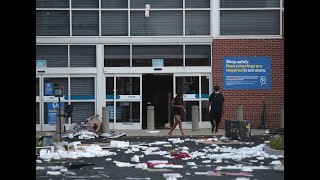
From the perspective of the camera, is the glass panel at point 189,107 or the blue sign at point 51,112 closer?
the blue sign at point 51,112

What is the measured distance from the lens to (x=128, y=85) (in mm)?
25047

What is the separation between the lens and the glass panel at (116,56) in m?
25.1

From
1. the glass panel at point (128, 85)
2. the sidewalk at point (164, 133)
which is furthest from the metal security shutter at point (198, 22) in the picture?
the sidewalk at point (164, 133)

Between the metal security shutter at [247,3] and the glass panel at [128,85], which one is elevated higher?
the metal security shutter at [247,3]

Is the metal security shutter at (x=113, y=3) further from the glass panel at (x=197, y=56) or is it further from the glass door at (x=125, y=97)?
the glass panel at (x=197, y=56)

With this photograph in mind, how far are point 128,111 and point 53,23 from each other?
509 centimetres

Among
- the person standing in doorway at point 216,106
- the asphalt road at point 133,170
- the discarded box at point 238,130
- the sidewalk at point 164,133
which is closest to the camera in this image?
the asphalt road at point 133,170

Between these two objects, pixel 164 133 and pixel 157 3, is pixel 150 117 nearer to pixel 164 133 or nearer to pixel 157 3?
pixel 164 133

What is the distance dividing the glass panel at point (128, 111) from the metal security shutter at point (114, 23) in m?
3.10

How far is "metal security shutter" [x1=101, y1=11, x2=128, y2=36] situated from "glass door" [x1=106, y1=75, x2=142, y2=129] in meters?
1.95

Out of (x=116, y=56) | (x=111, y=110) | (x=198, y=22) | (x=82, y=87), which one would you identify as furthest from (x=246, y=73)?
(x=82, y=87)
